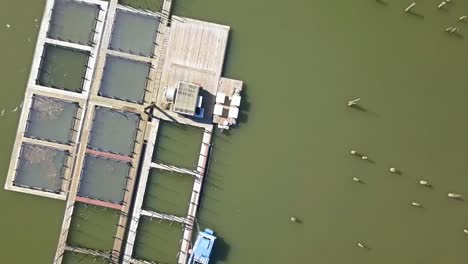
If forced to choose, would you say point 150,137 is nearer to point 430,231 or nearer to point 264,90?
point 264,90

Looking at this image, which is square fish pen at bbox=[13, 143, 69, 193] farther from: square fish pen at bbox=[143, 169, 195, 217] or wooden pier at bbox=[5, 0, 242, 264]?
square fish pen at bbox=[143, 169, 195, 217]

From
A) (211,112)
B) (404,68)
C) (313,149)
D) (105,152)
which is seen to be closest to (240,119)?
(211,112)

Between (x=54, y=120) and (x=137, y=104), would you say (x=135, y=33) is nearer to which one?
(x=137, y=104)

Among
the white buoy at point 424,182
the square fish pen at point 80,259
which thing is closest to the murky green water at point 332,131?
the white buoy at point 424,182

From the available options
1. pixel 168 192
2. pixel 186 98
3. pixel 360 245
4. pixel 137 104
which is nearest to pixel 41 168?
pixel 137 104

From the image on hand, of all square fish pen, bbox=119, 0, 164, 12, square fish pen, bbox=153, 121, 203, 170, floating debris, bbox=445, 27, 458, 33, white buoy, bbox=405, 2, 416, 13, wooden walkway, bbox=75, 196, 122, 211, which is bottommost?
wooden walkway, bbox=75, 196, 122, 211

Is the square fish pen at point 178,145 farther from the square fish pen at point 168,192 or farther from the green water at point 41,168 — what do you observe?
the green water at point 41,168

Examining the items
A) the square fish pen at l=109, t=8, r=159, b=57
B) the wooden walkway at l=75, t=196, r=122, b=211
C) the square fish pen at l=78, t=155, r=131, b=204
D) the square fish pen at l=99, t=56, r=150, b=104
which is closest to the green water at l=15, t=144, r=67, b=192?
the wooden walkway at l=75, t=196, r=122, b=211
